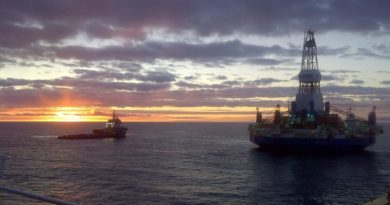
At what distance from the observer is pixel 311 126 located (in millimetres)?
142250

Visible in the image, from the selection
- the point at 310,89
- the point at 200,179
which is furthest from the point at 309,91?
the point at 200,179

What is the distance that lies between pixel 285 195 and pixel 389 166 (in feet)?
184

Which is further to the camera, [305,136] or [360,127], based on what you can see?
[360,127]

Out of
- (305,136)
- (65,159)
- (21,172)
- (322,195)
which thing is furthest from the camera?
(305,136)

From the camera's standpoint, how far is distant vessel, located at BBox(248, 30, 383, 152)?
132375 millimetres

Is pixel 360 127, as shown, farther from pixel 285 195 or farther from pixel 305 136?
pixel 285 195

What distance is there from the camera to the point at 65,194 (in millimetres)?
64938

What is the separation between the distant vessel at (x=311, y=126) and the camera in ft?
434

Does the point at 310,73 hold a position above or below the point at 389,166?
above

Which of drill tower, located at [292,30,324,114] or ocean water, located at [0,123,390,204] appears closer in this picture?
ocean water, located at [0,123,390,204]

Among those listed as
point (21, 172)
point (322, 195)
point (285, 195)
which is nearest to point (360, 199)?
point (322, 195)

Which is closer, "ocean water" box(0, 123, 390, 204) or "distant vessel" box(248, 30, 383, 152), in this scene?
"ocean water" box(0, 123, 390, 204)

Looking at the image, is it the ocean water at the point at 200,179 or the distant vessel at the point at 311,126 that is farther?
the distant vessel at the point at 311,126

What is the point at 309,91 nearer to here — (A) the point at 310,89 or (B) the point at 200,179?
(A) the point at 310,89
